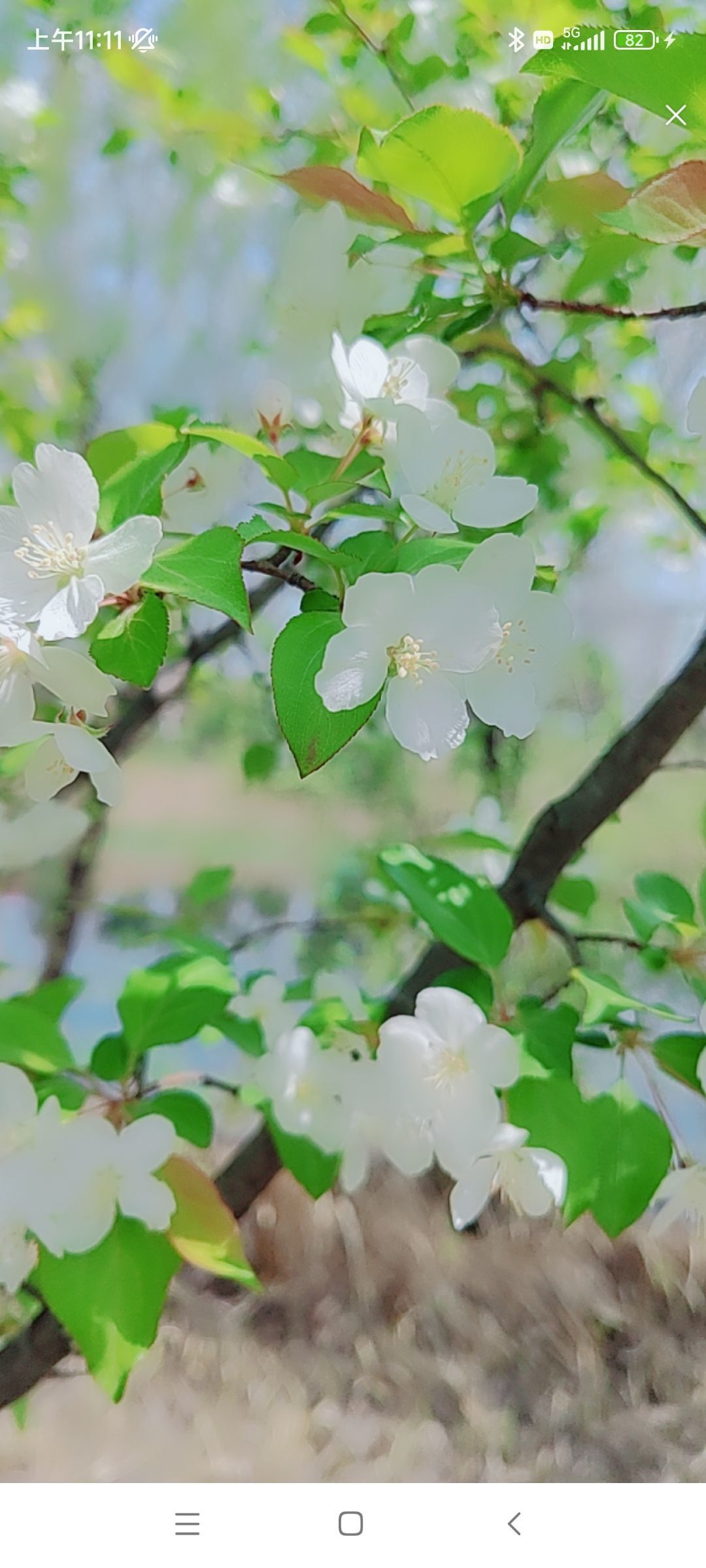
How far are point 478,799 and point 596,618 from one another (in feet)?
0.56

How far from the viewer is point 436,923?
40cm

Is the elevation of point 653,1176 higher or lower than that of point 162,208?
lower

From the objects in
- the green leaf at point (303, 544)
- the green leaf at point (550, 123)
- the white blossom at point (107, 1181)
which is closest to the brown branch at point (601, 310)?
the green leaf at point (550, 123)

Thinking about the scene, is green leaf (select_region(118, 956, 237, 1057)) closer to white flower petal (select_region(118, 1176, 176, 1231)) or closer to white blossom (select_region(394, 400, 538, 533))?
white flower petal (select_region(118, 1176, 176, 1231))

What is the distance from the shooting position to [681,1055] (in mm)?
395

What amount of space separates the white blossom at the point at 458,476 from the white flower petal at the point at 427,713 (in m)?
0.04

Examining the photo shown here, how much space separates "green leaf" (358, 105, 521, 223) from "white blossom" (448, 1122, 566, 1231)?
33 cm

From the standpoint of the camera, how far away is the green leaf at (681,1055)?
1.29 ft

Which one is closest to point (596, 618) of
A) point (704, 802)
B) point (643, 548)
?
point (643, 548)

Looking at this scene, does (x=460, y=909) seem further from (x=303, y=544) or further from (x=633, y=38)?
(x=633, y=38)

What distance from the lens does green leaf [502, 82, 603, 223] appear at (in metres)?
0.29

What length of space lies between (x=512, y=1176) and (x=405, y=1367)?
35cm

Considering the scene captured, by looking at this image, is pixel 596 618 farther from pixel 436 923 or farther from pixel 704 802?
pixel 436 923

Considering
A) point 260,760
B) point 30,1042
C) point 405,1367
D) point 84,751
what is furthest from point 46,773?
point 405,1367
